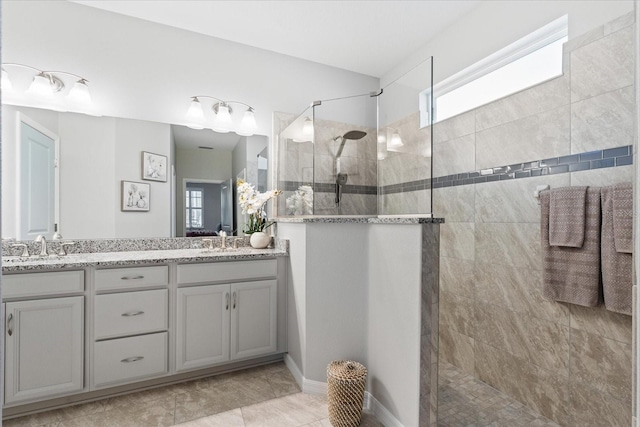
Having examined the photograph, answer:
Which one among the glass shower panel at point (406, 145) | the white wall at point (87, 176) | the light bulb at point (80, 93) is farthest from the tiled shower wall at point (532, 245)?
the light bulb at point (80, 93)

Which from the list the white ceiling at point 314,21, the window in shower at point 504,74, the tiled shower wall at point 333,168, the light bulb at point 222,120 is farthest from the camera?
the light bulb at point 222,120

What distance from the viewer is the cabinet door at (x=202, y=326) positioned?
2408 millimetres

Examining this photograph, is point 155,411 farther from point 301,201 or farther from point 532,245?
point 532,245

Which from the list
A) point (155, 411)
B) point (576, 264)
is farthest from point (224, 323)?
point (576, 264)

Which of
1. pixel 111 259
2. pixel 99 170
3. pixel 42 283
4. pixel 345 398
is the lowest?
pixel 345 398

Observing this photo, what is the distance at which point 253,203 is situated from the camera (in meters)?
3.01

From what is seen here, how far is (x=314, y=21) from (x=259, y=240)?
177 cm

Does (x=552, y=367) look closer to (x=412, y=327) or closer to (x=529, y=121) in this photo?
(x=412, y=327)

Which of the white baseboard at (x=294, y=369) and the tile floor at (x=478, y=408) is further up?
the white baseboard at (x=294, y=369)

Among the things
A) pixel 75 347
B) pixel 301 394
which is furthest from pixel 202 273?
pixel 301 394

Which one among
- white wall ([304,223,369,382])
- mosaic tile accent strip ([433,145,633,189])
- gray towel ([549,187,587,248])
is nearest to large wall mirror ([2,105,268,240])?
white wall ([304,223,369,382])

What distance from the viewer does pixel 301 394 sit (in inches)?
91.4

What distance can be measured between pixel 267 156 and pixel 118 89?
1.24 meters

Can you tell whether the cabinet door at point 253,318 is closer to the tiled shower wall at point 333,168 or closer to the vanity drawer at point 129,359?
the vanity drawer at point 129,359
